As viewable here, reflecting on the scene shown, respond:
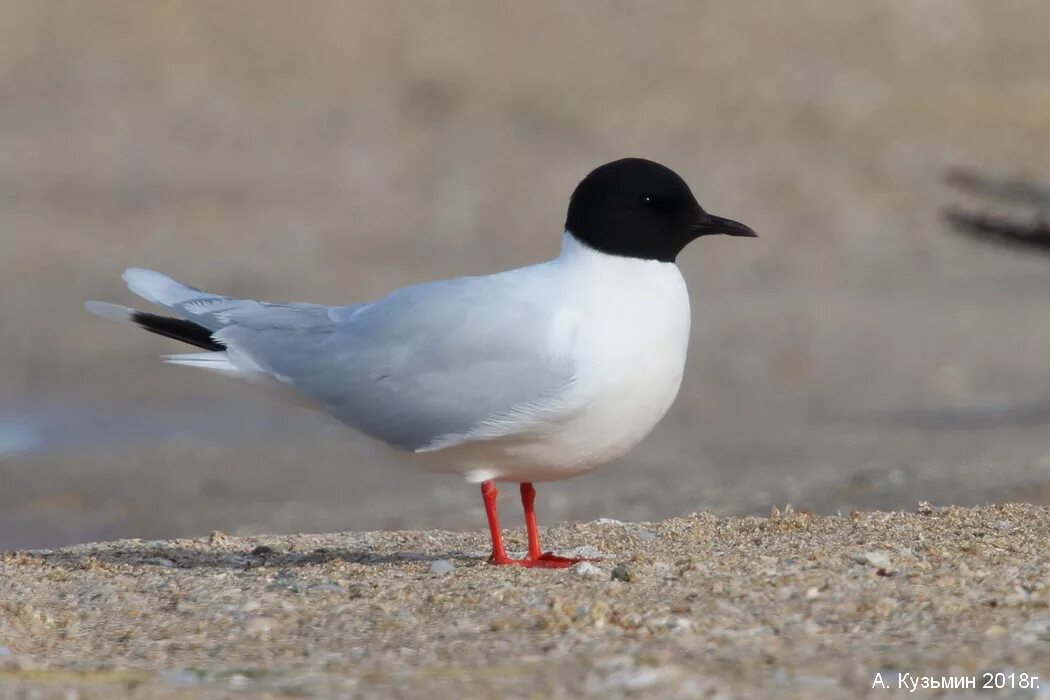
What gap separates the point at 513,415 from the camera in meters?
4.88

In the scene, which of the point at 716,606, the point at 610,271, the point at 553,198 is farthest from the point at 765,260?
the point at 716,606

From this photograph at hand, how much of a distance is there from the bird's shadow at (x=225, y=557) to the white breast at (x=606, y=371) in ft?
1.37

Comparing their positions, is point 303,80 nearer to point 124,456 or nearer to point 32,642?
point 124,456

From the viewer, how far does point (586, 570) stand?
4766 millimetres

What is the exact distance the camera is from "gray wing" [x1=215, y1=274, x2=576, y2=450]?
4898 mm

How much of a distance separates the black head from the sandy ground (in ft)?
3.03

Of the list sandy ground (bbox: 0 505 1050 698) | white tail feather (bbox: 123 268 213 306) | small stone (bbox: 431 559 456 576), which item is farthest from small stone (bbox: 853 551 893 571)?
white tail feather (bbox: 123 268 213 306)

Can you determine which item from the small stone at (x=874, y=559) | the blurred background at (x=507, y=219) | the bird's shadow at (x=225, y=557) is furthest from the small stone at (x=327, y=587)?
the small stone at (x=874, y=559)

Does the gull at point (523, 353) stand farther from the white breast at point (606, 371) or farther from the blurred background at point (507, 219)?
the blurred background at point (507, 219)

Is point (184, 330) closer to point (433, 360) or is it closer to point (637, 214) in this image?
point (433, 360)

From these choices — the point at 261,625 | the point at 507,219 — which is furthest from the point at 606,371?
the point at 507,219

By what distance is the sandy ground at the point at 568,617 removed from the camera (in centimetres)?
358

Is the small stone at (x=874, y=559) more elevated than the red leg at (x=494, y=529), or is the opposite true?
the red leg at (x=494, y=529)

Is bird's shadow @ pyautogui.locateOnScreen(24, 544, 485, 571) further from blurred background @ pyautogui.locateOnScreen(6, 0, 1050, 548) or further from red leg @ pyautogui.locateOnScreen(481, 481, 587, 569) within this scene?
blurred background @ pyautogui.locateOnScreen(6, 0, 1050, 548)
